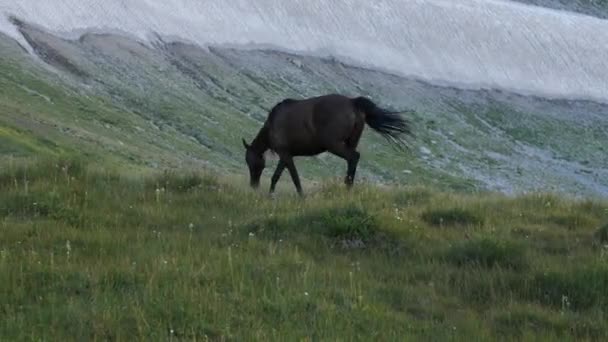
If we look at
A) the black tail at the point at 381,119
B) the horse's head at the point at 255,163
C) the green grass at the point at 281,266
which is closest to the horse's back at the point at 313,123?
the black tail at the point at 381,119

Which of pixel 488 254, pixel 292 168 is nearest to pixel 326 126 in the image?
pixel 292 168

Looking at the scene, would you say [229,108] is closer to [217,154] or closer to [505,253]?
[217,154]

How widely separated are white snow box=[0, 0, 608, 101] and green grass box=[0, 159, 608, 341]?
60889mm

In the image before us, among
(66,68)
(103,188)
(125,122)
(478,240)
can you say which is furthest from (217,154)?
(478,240)

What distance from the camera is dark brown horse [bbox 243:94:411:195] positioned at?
14.2 m

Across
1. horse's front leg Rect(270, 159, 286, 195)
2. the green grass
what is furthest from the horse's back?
the green grass

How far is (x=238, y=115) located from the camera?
58375 mm

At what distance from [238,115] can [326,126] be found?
4441 cm

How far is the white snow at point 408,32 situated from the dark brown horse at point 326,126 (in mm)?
56535

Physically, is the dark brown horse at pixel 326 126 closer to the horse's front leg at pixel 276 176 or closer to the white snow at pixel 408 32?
the horse's front leg at pixel 276 176

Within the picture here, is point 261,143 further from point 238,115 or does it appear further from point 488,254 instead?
point 238,115

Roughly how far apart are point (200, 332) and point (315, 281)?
1.70 meters

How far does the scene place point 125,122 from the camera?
4734 cm

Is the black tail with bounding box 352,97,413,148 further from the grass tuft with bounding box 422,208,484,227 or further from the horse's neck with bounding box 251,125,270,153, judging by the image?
the grass tuft with bounding box 422,208,484,227
